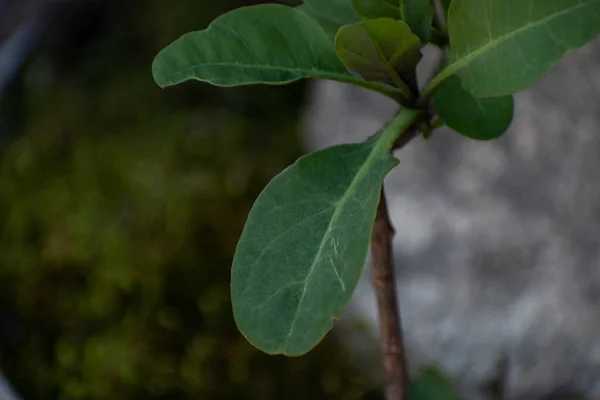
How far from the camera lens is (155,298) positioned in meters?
0.81

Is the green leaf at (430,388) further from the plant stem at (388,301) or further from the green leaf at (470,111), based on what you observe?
the green leaf at (470,111)

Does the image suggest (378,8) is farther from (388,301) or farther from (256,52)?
(388,301)

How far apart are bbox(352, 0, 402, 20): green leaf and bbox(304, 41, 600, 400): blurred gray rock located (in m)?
0.47

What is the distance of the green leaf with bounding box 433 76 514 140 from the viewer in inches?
14.7

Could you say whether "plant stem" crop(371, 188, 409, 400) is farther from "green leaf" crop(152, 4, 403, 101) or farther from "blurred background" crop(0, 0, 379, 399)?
"blurred background" crop(0, 0, 379, 399)

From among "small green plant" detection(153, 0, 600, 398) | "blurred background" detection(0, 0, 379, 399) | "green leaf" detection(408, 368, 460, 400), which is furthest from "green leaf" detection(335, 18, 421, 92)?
"blurred background" detection(0, 0, 379, 399)

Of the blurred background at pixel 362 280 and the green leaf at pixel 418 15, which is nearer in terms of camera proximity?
the green leaf at pixel 418 15

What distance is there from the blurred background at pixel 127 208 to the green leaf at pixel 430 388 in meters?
0.14

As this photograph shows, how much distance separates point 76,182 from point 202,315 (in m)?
0.34

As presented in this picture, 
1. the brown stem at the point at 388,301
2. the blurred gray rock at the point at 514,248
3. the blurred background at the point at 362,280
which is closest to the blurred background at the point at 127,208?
the blurred background at the point at 362,280

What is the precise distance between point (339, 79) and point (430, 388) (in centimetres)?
39

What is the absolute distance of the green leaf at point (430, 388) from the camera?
2.06 ft

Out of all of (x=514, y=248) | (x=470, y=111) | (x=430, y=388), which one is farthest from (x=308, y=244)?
(x=514, y=248)

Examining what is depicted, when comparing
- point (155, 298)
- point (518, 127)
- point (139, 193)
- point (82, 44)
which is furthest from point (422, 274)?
point (82, 44)
